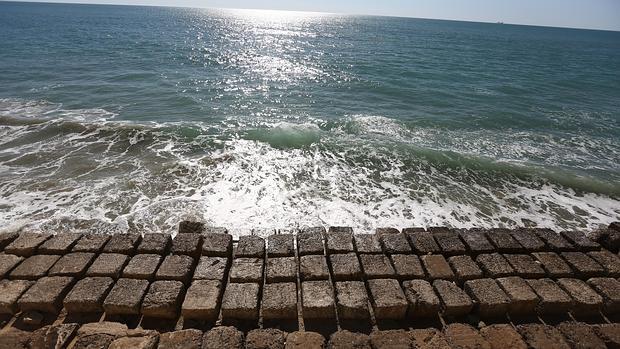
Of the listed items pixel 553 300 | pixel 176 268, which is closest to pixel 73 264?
pixel 176 268

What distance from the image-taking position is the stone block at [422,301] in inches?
183

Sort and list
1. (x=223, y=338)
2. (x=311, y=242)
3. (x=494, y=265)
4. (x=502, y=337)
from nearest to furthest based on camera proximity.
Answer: (x=223, y=338) → (x=502, y=337) → (x=494, y=265) → (x=311, y=242)

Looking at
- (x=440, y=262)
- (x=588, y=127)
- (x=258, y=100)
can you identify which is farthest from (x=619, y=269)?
(x=258, y=100)

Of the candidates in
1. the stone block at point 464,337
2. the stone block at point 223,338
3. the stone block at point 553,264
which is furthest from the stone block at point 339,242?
the stone block at point 553,264

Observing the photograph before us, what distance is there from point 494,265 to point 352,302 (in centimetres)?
260

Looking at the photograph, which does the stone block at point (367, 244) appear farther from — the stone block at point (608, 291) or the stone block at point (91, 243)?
the stone block at point (91, 243)

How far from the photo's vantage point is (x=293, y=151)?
1145 centimetres

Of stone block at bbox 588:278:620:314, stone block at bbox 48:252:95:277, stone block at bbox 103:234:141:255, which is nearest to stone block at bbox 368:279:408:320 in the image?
stone block at bbox 588:278:620:314

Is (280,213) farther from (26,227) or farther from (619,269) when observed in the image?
(619,269)

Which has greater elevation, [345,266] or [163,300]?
[345,266]

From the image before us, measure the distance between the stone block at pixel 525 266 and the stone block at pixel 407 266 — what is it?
158cm

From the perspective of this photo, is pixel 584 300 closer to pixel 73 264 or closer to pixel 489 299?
pixel 489 299

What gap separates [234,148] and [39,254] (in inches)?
265

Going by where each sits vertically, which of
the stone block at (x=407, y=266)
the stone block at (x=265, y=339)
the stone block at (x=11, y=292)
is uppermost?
the stone block at (x=407, y=266)
